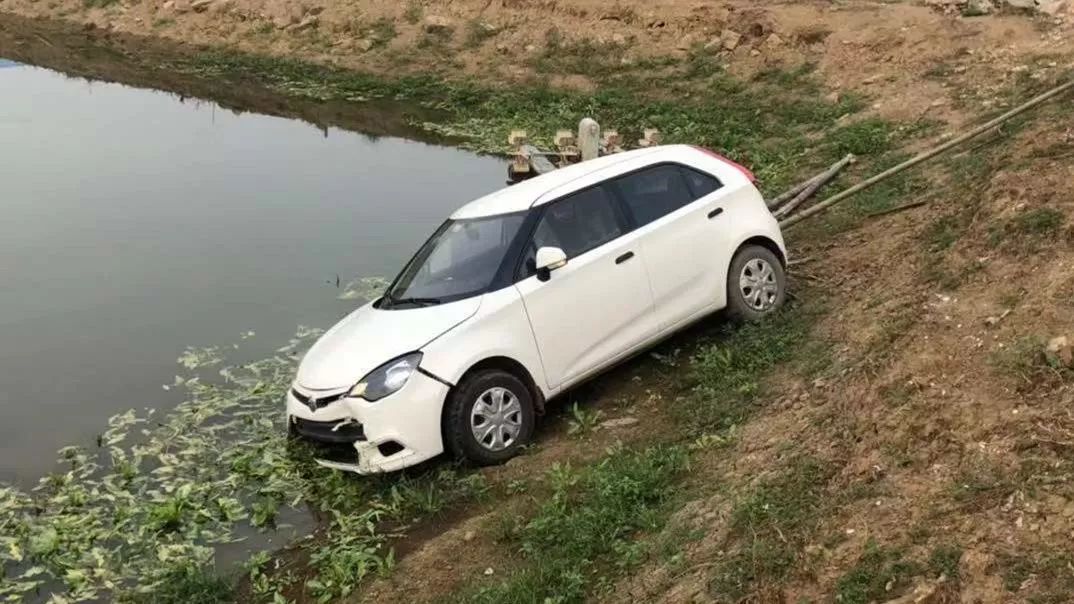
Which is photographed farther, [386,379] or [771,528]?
[386,379]

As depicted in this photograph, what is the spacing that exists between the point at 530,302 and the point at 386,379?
1.27 m

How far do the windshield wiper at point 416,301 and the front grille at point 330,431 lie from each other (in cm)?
112

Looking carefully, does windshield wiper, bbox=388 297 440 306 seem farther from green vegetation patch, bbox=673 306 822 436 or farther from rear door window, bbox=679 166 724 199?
rear door window, bbox=679 166 724 199

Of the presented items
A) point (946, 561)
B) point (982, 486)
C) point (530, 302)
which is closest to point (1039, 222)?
point (982, 486)

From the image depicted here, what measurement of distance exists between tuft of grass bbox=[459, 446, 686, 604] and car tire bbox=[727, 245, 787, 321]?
2187 mm

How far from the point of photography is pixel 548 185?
851 centimetres

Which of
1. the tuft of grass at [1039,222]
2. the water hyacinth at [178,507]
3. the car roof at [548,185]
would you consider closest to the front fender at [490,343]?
the water hyacinth at [178,507]

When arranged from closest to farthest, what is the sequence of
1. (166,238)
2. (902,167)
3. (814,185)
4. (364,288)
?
(902,167)
(364,288)
(814,185)
(166,238)

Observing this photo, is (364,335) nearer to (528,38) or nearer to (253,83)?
(528,38)

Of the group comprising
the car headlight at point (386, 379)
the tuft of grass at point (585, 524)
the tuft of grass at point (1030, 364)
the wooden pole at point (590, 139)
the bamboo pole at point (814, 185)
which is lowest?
the tuft of grass at point (585, 524)

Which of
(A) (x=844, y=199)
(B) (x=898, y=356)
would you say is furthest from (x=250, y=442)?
(A) (x=844, y=199)

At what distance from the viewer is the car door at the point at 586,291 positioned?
7.85m

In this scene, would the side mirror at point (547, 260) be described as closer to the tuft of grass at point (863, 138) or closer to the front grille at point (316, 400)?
the front grille at point (316, 400)

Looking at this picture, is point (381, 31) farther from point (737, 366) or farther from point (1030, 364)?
point (1030, 364)
